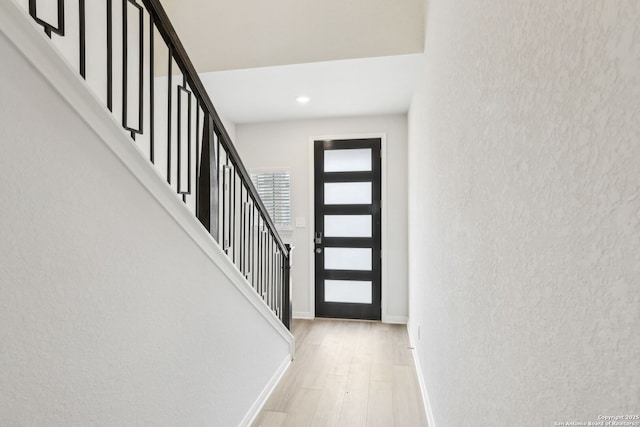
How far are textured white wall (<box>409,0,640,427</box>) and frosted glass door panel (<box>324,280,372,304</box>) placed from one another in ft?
9.41

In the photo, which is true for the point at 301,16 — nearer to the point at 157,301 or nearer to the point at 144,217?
the point at 144,217

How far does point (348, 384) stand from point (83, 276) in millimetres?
2225

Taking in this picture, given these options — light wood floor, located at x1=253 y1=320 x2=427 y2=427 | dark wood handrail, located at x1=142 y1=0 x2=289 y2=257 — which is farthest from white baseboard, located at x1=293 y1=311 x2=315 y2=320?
dark wood handrail, located at x1=142 y1=0 x2=289 y2=257

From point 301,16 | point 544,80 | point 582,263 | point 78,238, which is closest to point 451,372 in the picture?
point 582,263

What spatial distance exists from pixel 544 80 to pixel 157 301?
1369 mm

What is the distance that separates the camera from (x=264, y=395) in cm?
233

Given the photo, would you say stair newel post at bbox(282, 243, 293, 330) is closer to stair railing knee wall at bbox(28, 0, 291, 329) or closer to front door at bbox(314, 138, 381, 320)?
stair railing knee wall at bbox(28, 0, 291, 329)

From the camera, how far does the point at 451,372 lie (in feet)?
4.83

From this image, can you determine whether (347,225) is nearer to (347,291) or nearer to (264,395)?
(347,291)

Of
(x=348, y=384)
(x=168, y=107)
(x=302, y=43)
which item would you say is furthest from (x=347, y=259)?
(x=168, y=107)

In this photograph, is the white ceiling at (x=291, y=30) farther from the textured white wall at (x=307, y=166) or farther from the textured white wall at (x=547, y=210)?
the textured white wall at (x=307, y=166)

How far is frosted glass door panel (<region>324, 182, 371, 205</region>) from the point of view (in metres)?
4.14

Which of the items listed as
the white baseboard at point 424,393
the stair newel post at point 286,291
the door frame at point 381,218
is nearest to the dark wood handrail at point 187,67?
the stair newel post at point 286,291

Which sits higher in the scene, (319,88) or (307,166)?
(319,88)
